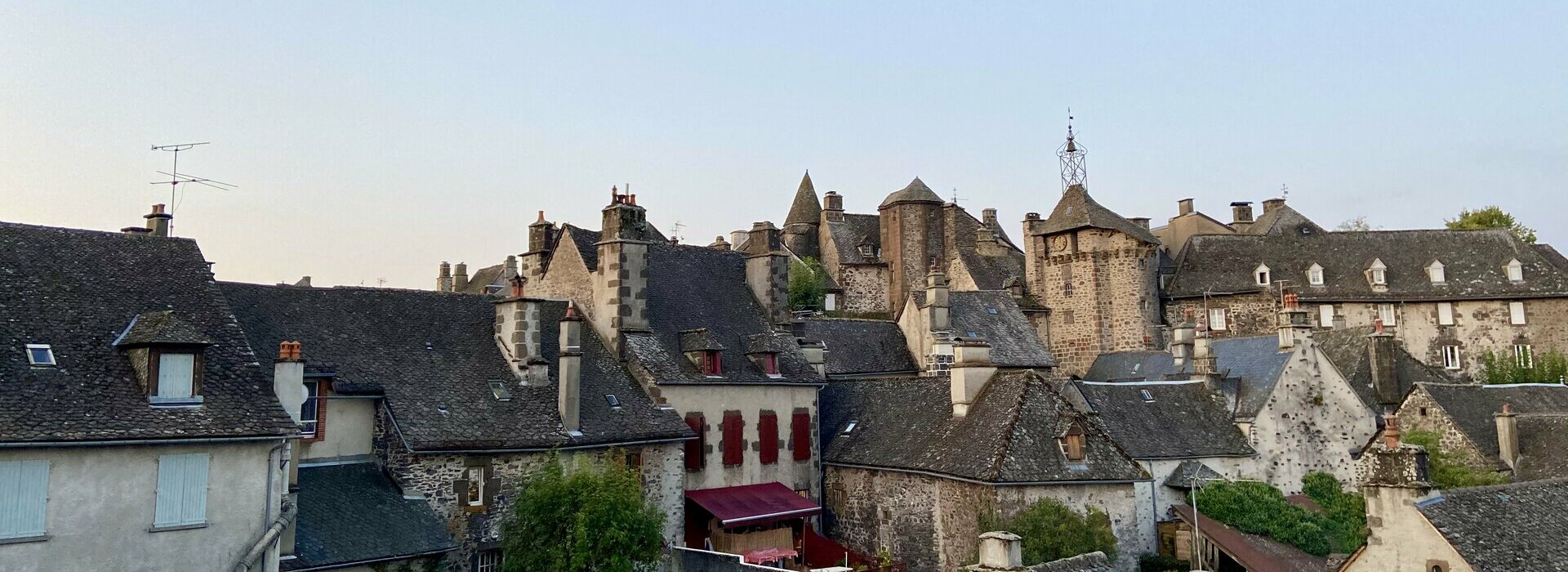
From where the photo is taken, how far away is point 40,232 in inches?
734

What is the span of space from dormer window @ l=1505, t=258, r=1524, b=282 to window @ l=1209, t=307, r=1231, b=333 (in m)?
12.1

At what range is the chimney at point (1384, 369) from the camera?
3888 centimetres

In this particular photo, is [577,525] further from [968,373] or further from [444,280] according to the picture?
[444,280]

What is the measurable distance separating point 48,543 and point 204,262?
5.95m

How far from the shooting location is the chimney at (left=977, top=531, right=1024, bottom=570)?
1331 centimetres

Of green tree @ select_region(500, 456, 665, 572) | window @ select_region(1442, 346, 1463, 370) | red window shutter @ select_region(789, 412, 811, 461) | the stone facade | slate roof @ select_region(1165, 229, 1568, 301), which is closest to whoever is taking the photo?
green tree @ select_region(500, 456, 665, 572)

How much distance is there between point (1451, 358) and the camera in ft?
Result: 160

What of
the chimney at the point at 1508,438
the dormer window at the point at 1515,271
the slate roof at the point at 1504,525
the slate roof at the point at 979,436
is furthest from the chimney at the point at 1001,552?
the dormer window at the point at 1515,271

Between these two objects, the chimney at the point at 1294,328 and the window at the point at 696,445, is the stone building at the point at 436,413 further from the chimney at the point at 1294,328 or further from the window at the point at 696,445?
the chimney at the point at 1294,328

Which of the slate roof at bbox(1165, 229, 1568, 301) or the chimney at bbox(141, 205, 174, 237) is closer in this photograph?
the chimney at bbox(141, 205, 174, 237)

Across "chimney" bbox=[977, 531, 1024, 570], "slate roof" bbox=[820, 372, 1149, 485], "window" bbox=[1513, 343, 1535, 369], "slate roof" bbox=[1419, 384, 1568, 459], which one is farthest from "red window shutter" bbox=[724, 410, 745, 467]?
"window" bbox=[1513, 343, 1535, 369]

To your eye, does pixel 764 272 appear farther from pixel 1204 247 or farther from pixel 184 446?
pixel 1204 247

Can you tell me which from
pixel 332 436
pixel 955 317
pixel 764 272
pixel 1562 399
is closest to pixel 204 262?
pixel 332 436

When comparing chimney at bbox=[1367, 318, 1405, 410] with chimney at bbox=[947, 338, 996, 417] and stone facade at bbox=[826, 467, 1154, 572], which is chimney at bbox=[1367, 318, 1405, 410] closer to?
stone facade at bbox=[826, 467, 1154, 572]
